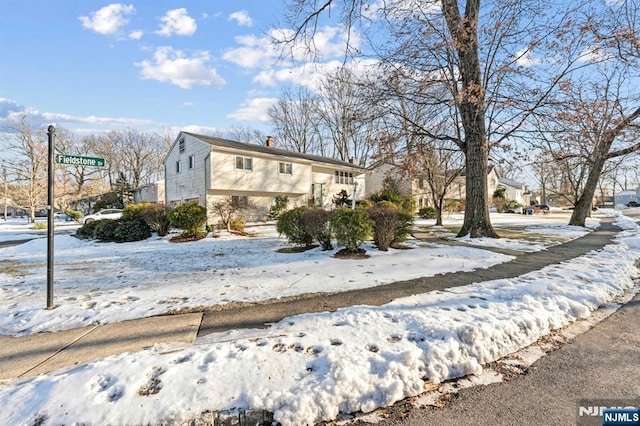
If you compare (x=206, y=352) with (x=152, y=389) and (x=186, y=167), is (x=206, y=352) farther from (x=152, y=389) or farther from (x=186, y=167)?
(x=186, y=167)

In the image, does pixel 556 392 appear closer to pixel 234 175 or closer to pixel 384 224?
pixel 384 224

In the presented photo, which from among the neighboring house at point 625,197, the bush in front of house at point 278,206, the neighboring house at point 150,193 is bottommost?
the bush in front of house at point 278,206

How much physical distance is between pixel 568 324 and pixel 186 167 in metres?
22.5

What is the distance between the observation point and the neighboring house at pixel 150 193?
34.1m

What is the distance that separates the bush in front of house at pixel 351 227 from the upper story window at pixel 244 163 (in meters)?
14.6

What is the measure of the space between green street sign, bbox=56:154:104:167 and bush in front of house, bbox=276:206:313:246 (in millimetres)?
5245

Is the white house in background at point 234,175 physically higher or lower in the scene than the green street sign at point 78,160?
higher

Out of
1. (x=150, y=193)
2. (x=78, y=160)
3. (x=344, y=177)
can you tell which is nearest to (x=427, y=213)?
(x=344, y=177)

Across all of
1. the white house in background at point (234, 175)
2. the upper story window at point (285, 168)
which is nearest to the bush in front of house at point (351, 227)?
the white house in background at point (234, 175)

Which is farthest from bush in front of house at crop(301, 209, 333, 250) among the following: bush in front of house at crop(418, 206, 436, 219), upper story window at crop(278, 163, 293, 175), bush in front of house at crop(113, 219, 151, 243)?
bush in front of house at crop(418, 206, 436, 219)

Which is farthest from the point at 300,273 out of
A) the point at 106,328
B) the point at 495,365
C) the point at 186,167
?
the point at 186,167

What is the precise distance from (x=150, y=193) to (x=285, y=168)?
20.7 m

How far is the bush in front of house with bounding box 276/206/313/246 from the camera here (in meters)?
9.10

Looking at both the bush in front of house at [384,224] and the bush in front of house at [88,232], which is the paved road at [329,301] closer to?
the bush in front of house at [384,224]
